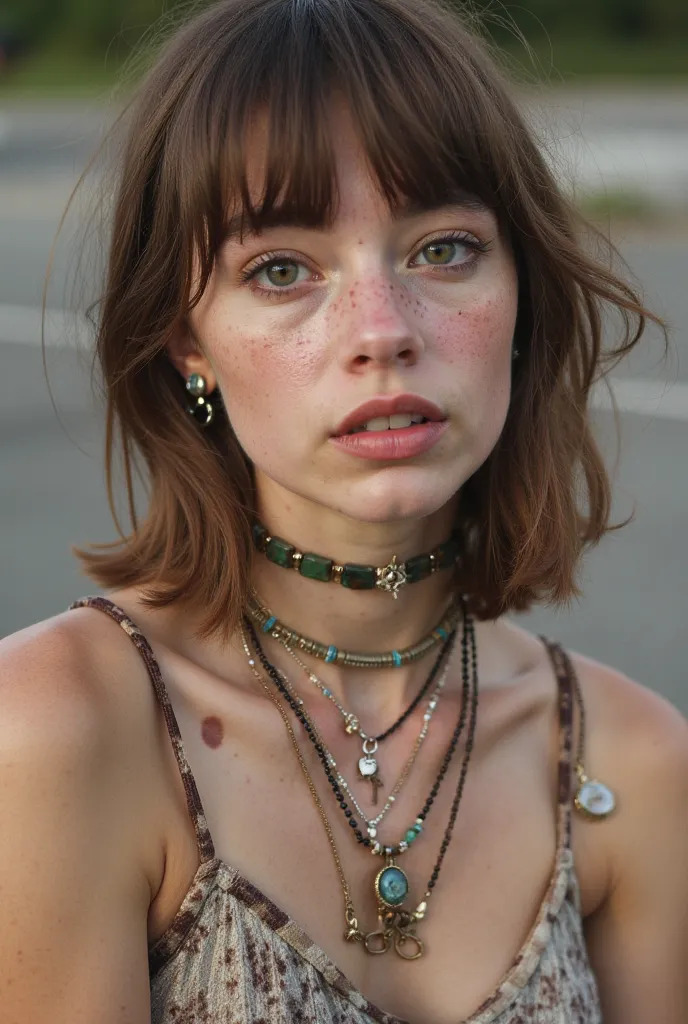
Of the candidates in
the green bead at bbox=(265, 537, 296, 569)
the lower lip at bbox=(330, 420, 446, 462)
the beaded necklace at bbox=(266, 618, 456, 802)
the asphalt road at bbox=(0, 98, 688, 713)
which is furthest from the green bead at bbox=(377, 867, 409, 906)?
the asphalt road at bbox=(0, 98, 688, 713)

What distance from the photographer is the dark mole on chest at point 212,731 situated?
2027 mm

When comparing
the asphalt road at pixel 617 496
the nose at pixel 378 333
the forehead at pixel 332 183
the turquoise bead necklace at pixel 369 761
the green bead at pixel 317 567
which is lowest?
the asphalt road at pixel 617 496

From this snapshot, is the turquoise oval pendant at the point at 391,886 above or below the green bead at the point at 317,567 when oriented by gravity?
below

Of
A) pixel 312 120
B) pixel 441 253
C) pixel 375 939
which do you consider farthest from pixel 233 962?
pixel 312 120

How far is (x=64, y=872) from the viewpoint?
1780 mm

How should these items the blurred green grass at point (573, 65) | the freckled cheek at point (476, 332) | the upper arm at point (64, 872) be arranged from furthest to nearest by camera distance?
the blurred green grass at point (573, 65)
the freckled cheek at point (476, 332)
the upper arm at point (64, 872)

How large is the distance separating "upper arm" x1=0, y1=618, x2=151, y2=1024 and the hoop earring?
0.55 m

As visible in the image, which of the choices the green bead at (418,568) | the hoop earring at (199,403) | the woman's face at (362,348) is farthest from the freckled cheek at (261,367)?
the green bead at (418,568)

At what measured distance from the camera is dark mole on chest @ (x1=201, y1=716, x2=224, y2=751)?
203 cm

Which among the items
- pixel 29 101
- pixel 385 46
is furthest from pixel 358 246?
pixel 29 101

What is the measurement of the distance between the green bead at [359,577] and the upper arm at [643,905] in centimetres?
51

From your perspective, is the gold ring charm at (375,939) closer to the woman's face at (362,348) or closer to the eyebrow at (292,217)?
the woman's face at (362,348)

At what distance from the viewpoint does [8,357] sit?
984 cm

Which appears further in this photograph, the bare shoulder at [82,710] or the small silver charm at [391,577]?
the small silver charm at [391,577]
